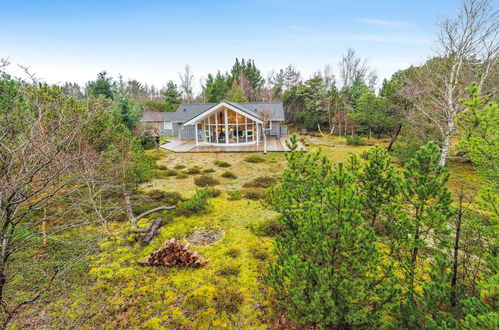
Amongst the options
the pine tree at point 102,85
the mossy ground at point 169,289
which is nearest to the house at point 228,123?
the mossy ground at point 169,289

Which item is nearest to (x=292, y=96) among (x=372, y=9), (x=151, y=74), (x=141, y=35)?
(x=372, y=9)

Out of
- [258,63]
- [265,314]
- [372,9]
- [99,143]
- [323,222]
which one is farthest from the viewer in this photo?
[258,63]

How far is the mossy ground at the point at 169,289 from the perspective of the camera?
164 inches

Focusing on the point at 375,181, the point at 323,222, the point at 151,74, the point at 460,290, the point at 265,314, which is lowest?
the point at 265,314

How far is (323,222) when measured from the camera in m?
2.90

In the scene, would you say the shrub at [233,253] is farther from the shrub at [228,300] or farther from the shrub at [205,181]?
the shrub at [205,181]

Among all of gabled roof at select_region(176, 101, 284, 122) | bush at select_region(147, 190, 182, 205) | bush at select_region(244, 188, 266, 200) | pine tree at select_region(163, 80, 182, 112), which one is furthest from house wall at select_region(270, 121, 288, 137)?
pine tree at select_region(163, 80, 182, 112)

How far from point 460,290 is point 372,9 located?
101ft

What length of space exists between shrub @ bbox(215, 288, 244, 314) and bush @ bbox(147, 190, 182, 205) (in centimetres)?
582

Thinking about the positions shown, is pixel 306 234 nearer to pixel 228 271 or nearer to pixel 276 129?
pixel 228 271

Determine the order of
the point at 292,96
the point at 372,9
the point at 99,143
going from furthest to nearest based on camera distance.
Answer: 1. the point at 292,96
2. the point at 372,9
3. the point at 99,143

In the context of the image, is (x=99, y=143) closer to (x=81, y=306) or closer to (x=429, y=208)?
(x=81, y=306)

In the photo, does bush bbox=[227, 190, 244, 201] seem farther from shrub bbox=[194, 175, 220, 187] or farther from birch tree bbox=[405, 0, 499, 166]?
birch tree bbox=[405, 0, 499, 166]

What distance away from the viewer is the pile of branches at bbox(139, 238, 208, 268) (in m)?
5.76
